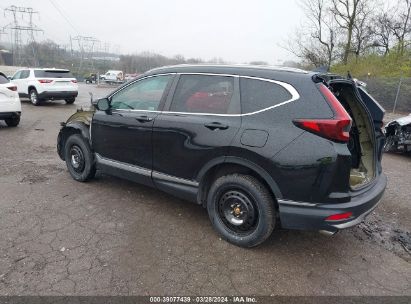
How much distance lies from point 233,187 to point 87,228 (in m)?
1.68

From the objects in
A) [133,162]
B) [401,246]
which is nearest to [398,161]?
[401,246]

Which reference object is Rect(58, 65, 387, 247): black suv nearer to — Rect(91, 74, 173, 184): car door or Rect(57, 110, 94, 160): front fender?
Rect(91, 74, 173, 184): car door

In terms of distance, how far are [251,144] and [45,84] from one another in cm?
1407

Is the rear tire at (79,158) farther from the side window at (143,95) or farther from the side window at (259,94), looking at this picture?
the side window at (259,94)

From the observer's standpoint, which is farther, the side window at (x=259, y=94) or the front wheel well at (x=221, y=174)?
the front wheel well at (x=221, y=174)

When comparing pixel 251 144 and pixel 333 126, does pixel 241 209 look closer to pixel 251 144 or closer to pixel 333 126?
pixel 251 144

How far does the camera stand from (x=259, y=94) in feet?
10.2

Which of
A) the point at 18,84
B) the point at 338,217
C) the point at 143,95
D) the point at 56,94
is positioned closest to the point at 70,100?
the point at 56,94

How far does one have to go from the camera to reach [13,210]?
3.92m

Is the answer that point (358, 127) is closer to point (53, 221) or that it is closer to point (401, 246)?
point (401, 246)

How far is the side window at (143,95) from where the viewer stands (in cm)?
383

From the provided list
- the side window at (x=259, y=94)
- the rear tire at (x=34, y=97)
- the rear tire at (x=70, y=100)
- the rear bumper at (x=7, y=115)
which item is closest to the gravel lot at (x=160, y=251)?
the side window at (x=259, y=94)

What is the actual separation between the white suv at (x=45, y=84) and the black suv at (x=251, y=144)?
11.9 m

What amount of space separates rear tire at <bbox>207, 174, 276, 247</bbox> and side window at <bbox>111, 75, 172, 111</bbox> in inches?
50.6
